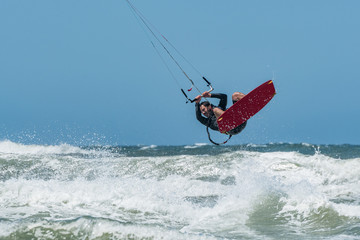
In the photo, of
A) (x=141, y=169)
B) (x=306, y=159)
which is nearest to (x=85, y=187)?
(x=141, y=169)

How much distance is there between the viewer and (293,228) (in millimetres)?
7211

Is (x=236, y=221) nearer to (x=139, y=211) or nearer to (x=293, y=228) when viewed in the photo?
(x=293, y=228)

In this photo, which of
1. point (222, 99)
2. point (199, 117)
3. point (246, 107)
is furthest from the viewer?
point (222, 99)

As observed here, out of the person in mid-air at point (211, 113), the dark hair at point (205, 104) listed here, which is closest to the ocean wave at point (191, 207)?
the person in mid-air at point (211, 113)

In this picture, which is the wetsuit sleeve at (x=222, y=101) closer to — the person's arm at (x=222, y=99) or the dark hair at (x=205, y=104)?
the person's arm at (x=222, y=99)

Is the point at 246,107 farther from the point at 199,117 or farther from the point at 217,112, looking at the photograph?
the point at 199,117

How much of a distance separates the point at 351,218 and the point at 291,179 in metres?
5.90

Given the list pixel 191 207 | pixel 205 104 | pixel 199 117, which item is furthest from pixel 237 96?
pixel 191 207

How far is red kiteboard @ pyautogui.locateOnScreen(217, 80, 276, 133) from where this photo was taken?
27.0 feet

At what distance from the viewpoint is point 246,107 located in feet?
27.6

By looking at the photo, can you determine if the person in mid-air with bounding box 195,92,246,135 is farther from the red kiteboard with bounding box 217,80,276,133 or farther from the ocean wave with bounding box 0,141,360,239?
the ocean wave with bounding box 0,141,360,239

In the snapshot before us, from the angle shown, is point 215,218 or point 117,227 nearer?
point 117,227

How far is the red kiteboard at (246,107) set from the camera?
8.23m

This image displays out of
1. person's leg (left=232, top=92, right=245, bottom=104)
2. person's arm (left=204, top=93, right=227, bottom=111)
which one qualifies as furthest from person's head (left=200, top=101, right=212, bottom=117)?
person's leg (left=232, top=92, right=245, bottom=104)
